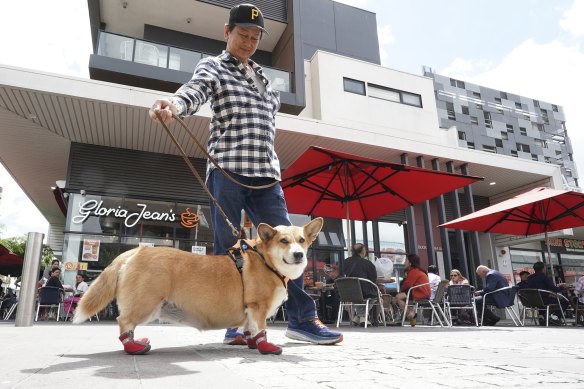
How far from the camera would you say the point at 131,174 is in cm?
1202

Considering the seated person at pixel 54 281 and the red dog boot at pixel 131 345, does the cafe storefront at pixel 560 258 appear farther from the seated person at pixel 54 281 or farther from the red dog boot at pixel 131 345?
the red dog boot at pixel 131 345

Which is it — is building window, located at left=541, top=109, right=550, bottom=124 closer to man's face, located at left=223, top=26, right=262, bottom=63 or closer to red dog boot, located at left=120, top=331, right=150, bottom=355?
man's face, located at left=223, top=26, right=262, bottom=63

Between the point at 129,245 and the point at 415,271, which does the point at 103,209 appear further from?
the point at 415,271

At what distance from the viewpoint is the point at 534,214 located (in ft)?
32.2

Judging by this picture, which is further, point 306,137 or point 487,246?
point 487,246

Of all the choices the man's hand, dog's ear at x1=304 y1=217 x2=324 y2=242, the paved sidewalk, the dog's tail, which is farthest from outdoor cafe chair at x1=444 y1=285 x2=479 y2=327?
the man's hand

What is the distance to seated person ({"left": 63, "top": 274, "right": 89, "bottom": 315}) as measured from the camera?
1023 cm

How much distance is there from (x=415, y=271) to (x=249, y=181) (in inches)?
234

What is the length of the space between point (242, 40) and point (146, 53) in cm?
980

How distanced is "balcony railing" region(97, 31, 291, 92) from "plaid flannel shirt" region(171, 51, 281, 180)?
8356mm

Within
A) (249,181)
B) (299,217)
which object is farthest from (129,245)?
(249,181)

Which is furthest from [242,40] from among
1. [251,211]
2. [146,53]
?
[146,53]

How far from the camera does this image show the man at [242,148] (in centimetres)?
293

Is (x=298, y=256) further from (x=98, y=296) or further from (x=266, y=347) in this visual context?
(x=98, y=296)
